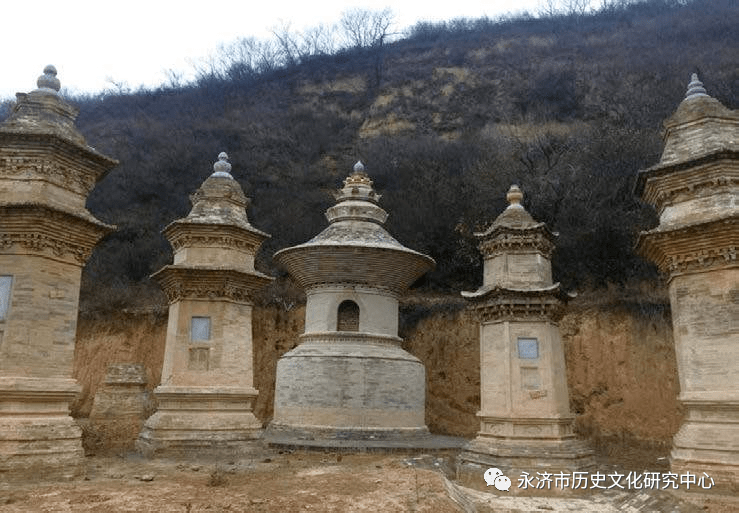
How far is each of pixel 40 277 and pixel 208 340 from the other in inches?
173

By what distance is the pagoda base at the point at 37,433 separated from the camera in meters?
8.97

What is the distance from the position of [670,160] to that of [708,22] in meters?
34.1

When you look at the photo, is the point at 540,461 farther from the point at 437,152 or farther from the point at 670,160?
the point at 437,152

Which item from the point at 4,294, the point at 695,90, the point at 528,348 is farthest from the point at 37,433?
the point at 695,90

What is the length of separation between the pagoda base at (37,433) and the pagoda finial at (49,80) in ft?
17.5

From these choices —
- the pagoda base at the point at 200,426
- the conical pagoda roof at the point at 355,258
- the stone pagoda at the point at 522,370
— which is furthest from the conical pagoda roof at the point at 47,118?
the stone pagoda at the point at 522,370

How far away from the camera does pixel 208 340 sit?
44.6ft

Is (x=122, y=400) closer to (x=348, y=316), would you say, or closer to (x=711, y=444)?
(x=348, y=316)

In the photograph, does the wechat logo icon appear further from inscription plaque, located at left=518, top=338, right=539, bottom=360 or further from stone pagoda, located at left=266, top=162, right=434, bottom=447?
stone pagoda, located at left=266, top=162, right=434, bottom=447

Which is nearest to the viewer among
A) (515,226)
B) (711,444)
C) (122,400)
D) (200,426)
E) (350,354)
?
(711,444)

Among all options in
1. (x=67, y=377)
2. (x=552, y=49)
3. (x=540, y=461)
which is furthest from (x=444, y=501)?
(x=552, y=49)

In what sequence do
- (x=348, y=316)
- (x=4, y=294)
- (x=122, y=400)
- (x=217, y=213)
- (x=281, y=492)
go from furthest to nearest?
(x=348, y=316) < (x=122, y=400) < (x=217, y=213) < (x=4, y=294) < (x=281, y=492)

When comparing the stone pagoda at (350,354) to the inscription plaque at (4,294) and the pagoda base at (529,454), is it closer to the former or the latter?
the pagoda base at (529,454)

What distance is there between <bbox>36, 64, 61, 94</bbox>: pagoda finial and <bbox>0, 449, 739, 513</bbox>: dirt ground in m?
6.80
